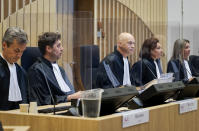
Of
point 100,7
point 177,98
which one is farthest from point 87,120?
point 100,7

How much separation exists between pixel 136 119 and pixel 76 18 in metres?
1.24

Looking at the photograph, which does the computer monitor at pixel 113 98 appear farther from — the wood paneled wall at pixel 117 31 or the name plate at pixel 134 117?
the wood paneled wall at pixel 117 31

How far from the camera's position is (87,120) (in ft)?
8.40

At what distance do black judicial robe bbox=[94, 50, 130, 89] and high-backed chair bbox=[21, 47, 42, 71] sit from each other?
97cm

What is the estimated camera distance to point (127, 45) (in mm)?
4871

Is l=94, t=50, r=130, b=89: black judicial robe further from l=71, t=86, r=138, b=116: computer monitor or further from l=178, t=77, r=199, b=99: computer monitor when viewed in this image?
l=71, t=86, r=138, b=116: computer monitor

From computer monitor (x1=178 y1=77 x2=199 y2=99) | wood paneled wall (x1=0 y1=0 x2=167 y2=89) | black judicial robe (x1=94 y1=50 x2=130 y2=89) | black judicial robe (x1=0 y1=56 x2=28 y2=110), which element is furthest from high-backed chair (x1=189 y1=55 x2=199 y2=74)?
black judicial robe (x1=0 y1=56 x2=28 y2=110)

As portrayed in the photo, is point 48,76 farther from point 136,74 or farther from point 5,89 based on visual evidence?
point 136,74

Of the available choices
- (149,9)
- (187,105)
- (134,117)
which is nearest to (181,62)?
(187,105)

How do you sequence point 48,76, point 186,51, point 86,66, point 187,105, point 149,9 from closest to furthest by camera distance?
point 187,105 → point 86,66 → point 48,76 → point 186,51 → point 149,9

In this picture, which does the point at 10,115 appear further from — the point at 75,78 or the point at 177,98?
the point at 177,98

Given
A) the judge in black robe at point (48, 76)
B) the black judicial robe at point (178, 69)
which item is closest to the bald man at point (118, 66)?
the black judicial robe at point (178, 69)

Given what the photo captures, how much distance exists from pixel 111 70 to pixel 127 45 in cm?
32

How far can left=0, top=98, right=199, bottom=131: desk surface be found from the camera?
8.46 ft
